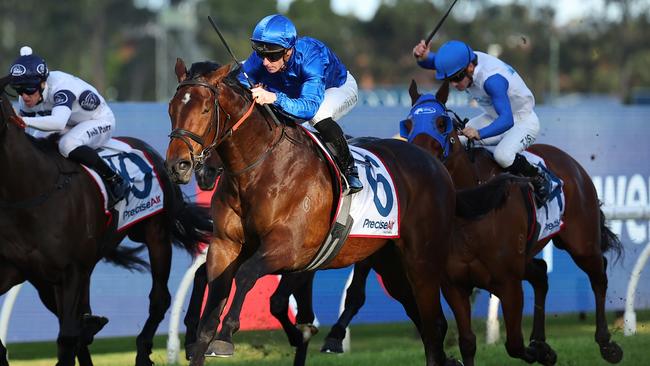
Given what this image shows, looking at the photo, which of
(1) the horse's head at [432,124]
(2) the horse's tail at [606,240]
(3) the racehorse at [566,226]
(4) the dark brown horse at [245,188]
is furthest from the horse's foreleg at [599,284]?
(4) the dark brown horse at [245,188]

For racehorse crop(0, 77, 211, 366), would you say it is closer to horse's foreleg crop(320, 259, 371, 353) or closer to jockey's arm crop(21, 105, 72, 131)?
jockey's arm crop(21, 105, 72, 131)

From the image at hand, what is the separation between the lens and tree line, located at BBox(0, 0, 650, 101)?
1697 inches

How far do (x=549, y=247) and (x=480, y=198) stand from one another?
2792 millimetres

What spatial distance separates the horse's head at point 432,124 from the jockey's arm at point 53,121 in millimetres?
1896

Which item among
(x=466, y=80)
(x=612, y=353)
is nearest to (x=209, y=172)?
(x=466, y=80)

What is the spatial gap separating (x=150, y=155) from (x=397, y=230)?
6.60 ft

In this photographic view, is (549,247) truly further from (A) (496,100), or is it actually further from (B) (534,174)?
(A) (496,100)

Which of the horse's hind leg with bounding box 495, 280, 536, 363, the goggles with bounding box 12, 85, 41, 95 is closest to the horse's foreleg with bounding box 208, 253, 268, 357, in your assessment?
the horse's hind leg with bounding box 495, 280, 536, 363

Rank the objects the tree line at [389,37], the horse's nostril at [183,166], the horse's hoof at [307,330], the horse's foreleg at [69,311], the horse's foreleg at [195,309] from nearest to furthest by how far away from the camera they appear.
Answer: the horse's nostril at [183,166], the horse's foreleg at [195,309], the horse's foreleg at [69,311], the horse's hoof at [307,330], the tree line at [389,37]

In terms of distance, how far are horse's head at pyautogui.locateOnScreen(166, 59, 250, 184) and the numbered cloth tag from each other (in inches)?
37.3

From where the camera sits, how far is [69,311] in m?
6.04

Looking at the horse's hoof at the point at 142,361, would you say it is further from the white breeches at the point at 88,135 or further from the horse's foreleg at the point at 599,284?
the horse's foreleg at the point at 599,284

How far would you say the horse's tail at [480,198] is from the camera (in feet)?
20.5

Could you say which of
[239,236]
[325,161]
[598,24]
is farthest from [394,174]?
[598,24]
